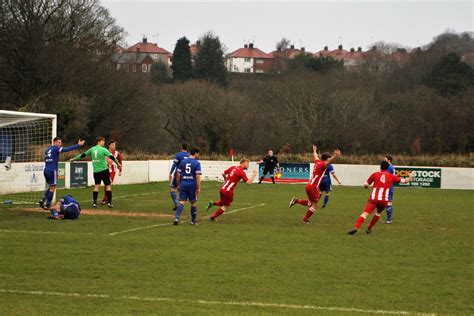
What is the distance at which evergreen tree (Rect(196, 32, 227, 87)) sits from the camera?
10325 cm

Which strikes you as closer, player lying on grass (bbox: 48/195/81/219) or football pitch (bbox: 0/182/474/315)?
football pitch (bbox: 0/182/474/315)

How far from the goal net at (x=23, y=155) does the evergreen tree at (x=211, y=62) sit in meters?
73.9

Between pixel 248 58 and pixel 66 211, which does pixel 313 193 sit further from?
pixel 248 58

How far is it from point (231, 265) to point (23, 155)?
1703 centimetres

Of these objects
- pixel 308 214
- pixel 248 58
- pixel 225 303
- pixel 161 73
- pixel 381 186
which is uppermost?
pixel 248 58

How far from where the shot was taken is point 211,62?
10350 cm

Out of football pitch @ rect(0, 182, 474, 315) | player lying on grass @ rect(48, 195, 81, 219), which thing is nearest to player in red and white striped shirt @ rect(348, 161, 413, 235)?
football pitch @ rect(0, 182, 474, 315)

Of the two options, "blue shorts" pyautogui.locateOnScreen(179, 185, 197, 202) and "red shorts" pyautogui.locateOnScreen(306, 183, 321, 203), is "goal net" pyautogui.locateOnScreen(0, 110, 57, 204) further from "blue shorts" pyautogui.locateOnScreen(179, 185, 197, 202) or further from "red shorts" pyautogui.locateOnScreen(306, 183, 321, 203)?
"red shorts" pyautogui.locateOnScreen(306, 183, 321, 203)

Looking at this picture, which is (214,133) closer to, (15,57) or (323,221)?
(15,57)

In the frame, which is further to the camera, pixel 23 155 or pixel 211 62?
pixel 211 62

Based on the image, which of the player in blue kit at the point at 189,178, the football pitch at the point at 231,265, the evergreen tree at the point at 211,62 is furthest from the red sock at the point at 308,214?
the evergreen tree at the point at 211,62

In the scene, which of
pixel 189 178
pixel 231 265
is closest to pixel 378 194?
pixel 189 178

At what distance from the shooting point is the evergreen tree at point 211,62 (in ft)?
339

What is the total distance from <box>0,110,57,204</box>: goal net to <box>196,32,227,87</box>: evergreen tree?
7387cm
